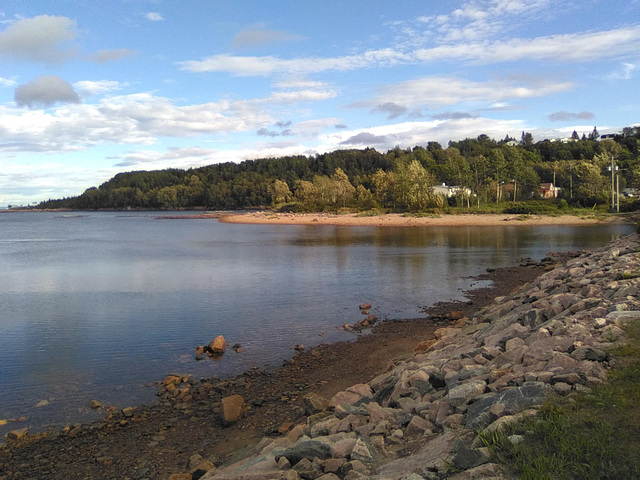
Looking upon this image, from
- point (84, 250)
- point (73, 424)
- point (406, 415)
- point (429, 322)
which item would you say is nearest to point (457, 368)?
point (406, 415)

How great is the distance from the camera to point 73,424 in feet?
31.1

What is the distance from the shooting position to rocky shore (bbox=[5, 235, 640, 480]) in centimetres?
532

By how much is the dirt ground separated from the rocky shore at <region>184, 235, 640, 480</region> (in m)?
0.77

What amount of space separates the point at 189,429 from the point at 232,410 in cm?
84

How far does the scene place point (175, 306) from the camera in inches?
781

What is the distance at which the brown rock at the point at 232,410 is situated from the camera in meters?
9.19

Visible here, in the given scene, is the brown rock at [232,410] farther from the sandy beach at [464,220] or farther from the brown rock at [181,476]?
the sandy beach at [464,220]

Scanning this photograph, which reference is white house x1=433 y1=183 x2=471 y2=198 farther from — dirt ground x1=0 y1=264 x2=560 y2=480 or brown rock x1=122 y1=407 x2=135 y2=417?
brown rock x1=122 y1=407 x2=135 y2=417

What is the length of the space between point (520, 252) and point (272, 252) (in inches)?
754

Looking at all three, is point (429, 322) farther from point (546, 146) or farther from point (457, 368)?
point (546, 146)

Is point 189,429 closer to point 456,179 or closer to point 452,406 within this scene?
point 452,406

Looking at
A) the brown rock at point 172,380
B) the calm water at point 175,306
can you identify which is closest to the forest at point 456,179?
the calm water at point 175,306

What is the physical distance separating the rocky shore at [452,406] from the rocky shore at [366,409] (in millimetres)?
20

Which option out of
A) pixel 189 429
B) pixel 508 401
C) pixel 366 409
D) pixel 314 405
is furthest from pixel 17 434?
pixel 508 401
